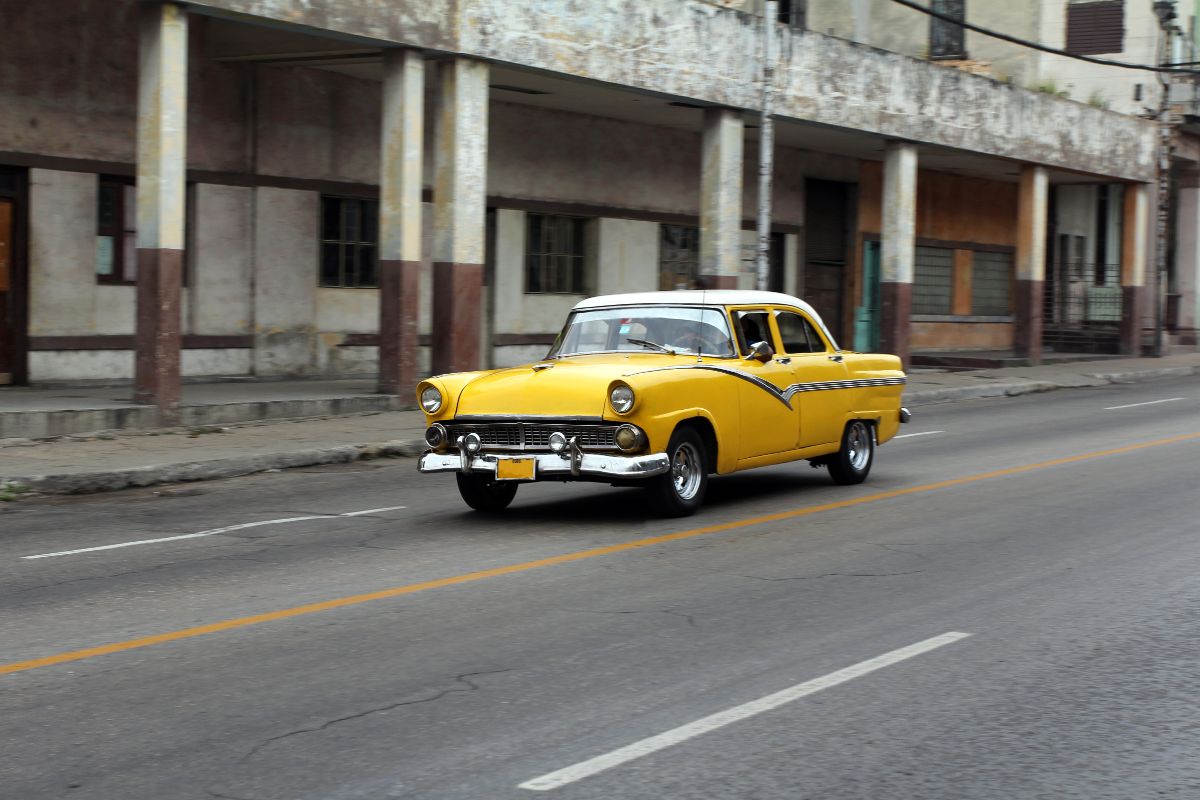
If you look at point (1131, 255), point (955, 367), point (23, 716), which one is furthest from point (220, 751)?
point (1131, 255)

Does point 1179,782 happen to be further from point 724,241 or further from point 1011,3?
point 1011,3

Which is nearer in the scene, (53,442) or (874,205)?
(53,442)

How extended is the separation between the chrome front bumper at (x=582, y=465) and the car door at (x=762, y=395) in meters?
1.23

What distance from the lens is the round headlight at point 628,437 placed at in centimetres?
1021

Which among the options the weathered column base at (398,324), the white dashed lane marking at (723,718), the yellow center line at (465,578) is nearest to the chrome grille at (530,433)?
the yellow center line at (465,578)

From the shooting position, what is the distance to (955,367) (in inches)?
1321

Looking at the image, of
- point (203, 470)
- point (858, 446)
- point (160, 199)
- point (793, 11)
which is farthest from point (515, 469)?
point (793, 11)

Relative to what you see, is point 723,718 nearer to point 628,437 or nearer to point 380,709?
point 380,709

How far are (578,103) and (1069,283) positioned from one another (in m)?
21.2

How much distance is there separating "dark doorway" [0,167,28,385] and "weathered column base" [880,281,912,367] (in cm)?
1649

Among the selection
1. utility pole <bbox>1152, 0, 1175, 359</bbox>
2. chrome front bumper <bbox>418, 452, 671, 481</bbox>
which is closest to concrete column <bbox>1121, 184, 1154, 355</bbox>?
utility pole <bbox>1152, 0, 1175, 359</bbox>

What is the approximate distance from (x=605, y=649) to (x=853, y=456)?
6.75 metres

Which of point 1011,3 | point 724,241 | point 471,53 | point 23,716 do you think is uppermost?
point 1011,3

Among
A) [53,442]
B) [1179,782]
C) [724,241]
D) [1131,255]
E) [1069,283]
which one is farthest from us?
[1069,283]
